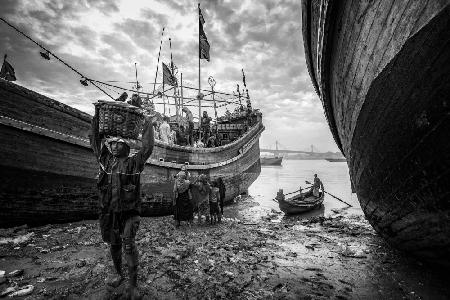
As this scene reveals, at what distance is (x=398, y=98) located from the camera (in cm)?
212

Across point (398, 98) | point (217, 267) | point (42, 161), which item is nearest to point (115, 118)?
point (217, 267)

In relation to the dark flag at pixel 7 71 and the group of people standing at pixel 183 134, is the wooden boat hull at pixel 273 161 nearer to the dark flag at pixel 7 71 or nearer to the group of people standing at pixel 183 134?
the group of people standing at pixel 183 134

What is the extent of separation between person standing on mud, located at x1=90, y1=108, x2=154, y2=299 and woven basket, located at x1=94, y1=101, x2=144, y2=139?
0.34 feet

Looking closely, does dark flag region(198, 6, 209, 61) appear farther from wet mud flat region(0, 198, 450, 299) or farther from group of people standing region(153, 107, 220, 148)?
wet mud flat region(0, 198, 450, 299)

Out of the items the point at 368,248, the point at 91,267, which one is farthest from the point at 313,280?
the point at 91,267

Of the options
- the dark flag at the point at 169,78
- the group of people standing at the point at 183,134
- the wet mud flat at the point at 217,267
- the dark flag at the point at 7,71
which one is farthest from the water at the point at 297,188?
the dark flag at the point at 7,71

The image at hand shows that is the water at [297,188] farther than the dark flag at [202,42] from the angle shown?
Yes

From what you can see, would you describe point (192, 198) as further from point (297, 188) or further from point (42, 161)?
point (297, 188)

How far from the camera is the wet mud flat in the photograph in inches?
122

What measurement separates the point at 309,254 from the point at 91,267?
13.1ft

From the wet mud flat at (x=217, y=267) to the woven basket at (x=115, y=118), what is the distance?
1.95 metres

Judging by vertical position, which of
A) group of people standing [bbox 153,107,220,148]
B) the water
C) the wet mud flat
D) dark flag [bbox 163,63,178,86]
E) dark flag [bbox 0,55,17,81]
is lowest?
the water

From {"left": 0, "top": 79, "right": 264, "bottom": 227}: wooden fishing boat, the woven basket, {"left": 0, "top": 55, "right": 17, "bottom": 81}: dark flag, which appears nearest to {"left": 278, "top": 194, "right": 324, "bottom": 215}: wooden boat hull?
{"left": 0, "top": 79, "right": 264, "bottom": 227}: wooden fishing boat

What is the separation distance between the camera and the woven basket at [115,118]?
118 inches
